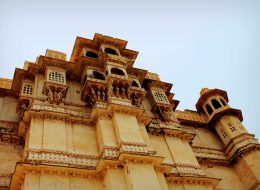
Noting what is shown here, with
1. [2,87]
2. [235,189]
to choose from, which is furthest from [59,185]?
[235,189]

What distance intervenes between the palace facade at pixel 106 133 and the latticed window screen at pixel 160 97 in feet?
0.28

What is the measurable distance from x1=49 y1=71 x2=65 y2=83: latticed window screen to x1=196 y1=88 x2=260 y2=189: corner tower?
1215 cm

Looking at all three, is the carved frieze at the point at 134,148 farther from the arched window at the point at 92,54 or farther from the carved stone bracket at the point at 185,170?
the arched window at the point at 92,54

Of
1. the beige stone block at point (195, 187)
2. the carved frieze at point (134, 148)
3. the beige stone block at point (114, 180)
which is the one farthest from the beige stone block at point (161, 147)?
the beige stone block at point (114, 180)

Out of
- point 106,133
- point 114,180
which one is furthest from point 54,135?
point 114,180

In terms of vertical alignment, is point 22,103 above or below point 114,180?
above

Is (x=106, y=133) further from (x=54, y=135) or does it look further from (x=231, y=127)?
(x=231, y=127)

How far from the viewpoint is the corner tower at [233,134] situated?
68.6 feet

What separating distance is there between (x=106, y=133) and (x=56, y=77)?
524 cm

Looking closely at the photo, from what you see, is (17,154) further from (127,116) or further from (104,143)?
(127,116)

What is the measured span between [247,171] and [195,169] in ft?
16.7

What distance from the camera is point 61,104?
17.9 m

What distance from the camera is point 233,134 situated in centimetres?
2350

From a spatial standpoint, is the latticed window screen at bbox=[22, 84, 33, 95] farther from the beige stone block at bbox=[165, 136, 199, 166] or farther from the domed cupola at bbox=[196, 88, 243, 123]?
the domed cupola at bbox=[196, 88, 243, 123]
